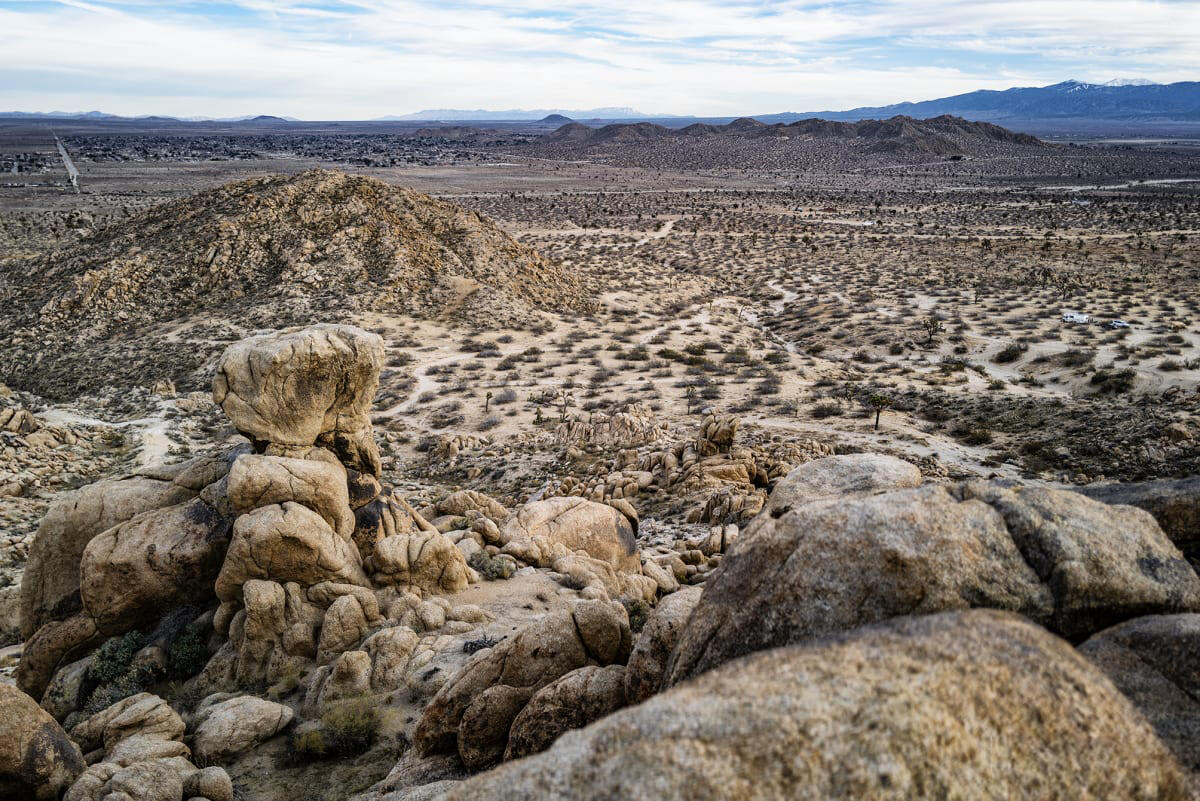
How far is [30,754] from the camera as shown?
21.6 feet

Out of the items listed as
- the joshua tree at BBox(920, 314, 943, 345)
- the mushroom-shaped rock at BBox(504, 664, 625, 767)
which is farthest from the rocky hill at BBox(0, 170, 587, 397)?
the mushroom-shaped rock at BBox(504, 664, 625, 767)

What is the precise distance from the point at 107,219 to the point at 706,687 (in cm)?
7180

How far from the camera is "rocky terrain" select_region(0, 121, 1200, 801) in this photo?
141 inches

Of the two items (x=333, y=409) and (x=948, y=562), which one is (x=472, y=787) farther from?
(x=333, y=409)

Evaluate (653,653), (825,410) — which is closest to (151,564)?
(653,653)

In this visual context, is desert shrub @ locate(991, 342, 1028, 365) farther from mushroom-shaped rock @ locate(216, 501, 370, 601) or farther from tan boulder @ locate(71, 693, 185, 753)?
tan boulder @ locate(71, 693, 185, 753)

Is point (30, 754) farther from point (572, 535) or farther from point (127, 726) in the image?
point (572, 535)

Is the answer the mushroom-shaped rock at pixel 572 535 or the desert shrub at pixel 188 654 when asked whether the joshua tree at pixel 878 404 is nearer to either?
the mushroom-shaped rock at pixel 572 535

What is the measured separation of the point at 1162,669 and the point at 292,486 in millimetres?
10243

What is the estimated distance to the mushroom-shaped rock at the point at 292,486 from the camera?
1015 cm

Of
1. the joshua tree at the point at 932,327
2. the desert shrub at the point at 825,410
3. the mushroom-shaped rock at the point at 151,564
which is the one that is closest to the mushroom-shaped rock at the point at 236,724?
the mushroom-shaped rock at the point at 151,564

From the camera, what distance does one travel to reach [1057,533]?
16.2 ft

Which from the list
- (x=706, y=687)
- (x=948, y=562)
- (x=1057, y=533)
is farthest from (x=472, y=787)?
(x=1057, y=533)

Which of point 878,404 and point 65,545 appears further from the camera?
point 878,404
